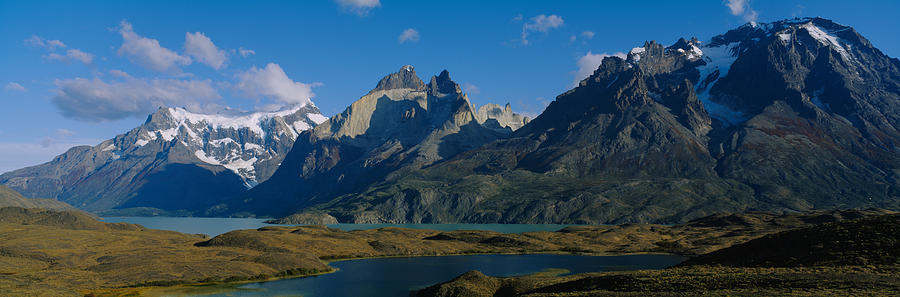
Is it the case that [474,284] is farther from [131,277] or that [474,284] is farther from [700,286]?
[131,277]

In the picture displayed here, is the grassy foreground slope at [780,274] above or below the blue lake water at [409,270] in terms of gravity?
above

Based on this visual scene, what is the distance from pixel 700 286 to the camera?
7300 centimetres

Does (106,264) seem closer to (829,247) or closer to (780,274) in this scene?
(780,274)

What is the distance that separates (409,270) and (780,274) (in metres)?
99.3

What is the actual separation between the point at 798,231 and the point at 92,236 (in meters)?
197

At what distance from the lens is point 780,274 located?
241 ft

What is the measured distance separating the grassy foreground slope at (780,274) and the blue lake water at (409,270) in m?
20.8

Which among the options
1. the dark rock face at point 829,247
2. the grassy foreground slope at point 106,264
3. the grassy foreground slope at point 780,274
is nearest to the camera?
the grassy foreground slope at point 780,274

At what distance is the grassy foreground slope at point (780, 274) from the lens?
6694 centimetres

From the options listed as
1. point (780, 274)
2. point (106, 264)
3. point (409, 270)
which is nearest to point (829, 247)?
point (780, 274)

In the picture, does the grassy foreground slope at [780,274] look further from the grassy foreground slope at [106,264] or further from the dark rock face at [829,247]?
the grassy foreground slope at [106,264]

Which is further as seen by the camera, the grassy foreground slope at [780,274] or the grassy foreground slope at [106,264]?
the grassy foreground slope at [106,264]

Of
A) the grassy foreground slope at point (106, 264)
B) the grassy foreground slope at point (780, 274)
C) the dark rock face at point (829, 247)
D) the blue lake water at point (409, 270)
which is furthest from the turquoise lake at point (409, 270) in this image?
the dark rock face at point (829, 247)

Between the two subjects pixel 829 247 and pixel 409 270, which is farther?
pixel 409 270
